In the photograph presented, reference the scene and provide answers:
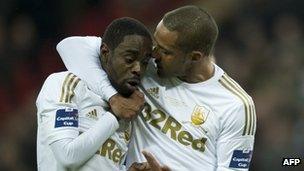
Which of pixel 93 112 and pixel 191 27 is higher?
pixel 191 27

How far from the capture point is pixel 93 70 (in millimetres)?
2744

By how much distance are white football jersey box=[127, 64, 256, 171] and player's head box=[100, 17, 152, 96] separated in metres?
0.14

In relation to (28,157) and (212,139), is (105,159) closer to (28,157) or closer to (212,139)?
(212,139)

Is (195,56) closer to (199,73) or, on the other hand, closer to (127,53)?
(199,73)

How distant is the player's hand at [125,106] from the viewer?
2.66 m

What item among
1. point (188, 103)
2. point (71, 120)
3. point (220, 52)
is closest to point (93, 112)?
point (71, 120)

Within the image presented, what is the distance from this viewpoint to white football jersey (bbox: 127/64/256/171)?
2.76 meters

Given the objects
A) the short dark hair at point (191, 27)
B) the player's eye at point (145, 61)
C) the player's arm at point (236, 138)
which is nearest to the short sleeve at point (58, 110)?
the player's eye at point (145, 61)

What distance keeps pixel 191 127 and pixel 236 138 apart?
17 centimetres

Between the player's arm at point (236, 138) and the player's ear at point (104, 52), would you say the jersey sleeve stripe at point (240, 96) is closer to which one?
the player's arm at point (236, 138)

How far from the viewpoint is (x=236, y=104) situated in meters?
2.74

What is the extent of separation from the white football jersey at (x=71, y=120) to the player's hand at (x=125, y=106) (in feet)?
0.14

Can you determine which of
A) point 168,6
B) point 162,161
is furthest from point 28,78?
point 162,161

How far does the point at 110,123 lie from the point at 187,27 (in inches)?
17.2
